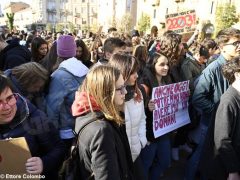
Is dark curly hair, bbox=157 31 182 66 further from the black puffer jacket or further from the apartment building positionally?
the apartment building

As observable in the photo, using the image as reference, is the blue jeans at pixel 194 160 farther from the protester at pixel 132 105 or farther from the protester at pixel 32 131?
the protester at pixel 32 131

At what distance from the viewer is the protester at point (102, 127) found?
182 cm

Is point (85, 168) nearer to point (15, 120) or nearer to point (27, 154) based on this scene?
point (27, 154)

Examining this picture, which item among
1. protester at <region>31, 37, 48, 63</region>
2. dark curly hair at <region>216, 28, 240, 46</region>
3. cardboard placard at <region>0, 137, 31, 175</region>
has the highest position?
dark curly hair at <region>216, 28, 240, 46</region>

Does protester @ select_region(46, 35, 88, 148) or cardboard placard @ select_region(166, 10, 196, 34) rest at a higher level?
cardboard placard @ select_region(166, 10, 196, 34)

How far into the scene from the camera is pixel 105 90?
192 cm

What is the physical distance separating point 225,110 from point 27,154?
1595 millimetres

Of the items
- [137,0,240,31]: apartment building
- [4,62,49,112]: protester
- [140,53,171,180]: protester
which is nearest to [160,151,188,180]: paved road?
[140,53,171,180]: protester

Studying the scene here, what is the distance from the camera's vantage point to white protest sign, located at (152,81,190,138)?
11.3 ft

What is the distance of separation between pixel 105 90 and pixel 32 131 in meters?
0.60

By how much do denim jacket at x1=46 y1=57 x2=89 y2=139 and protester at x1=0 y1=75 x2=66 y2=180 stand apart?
67cm

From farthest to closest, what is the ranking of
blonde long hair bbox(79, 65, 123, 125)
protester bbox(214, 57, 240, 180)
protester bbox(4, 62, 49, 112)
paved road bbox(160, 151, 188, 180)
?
paved road bbox(160, 151, 188, 180) → protester bbox(4, 62, 49, 112) → protester bbox(214, 57, 240, 180) → blonde long hair bbox(79, 65, 123, 125)

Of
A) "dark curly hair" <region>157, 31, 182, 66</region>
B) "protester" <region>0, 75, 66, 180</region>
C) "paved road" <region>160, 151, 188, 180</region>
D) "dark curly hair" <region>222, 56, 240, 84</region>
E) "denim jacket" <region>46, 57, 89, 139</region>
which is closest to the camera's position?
"protester" <region>0, 75, 66, 180</region>

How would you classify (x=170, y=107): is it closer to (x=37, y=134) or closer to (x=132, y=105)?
(x=132, y=105)
